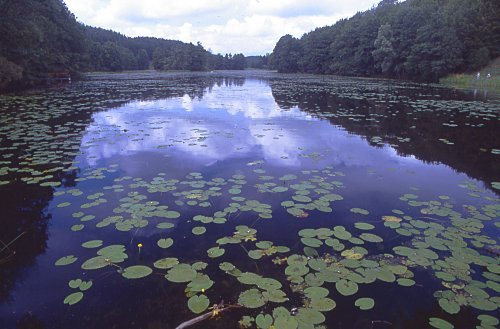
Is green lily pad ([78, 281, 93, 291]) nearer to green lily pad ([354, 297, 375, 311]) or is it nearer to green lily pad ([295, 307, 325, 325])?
green lily pad ([295, 307, 325, 325])

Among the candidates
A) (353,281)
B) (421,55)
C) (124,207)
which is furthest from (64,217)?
(421,55)

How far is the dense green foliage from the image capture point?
3512 cm

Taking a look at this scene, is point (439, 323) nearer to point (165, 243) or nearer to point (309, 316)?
point (309, 316)

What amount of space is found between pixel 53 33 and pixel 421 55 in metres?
41.1

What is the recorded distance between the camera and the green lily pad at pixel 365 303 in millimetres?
2555

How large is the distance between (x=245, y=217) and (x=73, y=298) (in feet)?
7.04

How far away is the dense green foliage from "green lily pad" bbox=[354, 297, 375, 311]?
131 ft

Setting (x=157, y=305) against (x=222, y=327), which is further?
(x=157, y=305)

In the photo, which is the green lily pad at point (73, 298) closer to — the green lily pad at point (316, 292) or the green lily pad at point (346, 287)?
the green lily pad at point (316, 292)

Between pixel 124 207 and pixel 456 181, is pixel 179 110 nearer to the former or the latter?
pixel 124 207

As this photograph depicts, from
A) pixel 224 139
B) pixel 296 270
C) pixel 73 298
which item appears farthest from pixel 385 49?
pixel 73 298

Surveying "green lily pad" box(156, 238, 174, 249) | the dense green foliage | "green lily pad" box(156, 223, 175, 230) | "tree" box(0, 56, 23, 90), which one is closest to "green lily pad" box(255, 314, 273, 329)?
"green lily pad" box(156, 238, 174, 249)

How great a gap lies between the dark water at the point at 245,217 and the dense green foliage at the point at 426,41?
107ft

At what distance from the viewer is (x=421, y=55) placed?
37656 millimetres
